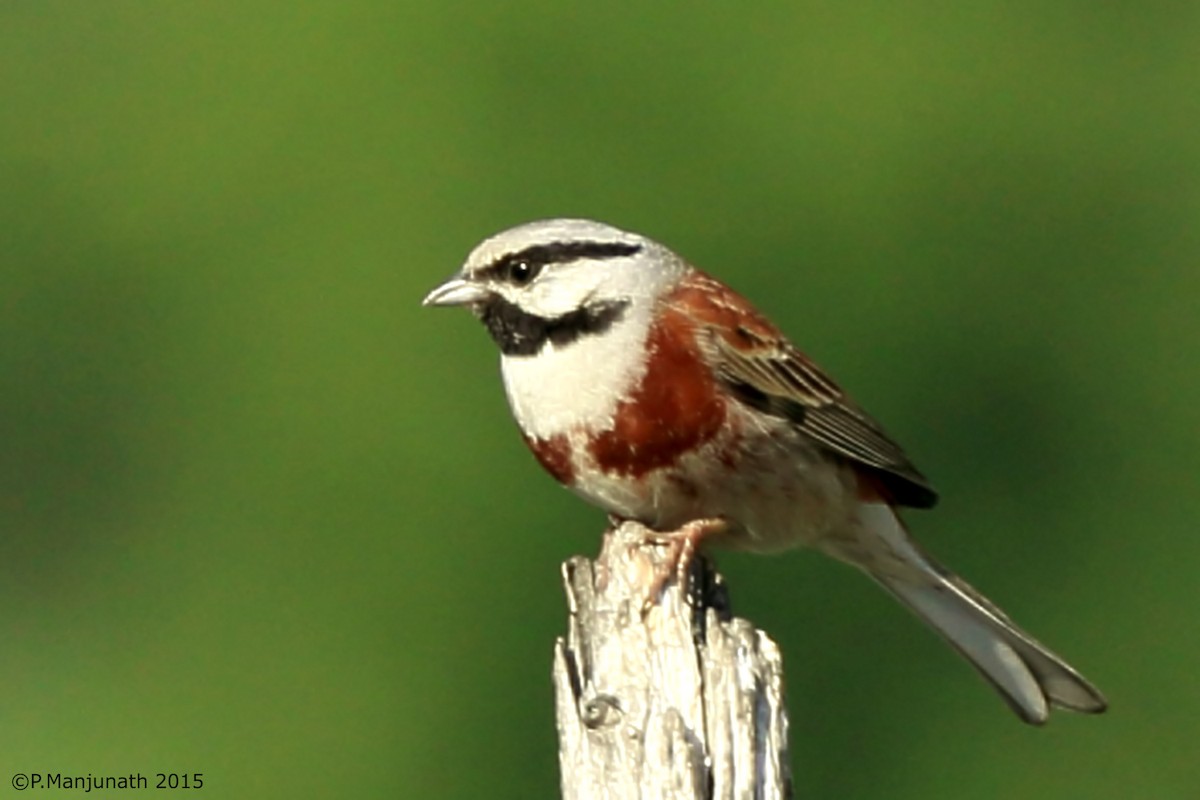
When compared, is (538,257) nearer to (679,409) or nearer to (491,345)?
(679,409)

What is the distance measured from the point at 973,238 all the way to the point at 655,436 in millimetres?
9968

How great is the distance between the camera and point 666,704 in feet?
14.3

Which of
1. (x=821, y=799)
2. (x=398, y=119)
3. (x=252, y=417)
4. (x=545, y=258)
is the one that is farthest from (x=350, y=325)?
(x=545, y=258)

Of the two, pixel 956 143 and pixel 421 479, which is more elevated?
pixel 956 143

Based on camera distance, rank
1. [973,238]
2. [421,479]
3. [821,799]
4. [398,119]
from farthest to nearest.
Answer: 1. [973,238]
2. [398,119]
3. [421,479]
4. [821,799]

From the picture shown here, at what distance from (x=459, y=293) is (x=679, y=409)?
2.02ft

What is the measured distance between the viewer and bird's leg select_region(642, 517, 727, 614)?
4.71 metres

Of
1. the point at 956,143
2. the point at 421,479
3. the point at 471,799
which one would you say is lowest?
the point at 471,799

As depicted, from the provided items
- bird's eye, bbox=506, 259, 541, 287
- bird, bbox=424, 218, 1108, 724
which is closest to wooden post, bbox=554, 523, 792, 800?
bird, bbox=424, 218, 1108, 724

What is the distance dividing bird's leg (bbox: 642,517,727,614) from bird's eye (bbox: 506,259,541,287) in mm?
687

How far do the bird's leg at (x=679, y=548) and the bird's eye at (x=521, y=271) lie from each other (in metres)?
0.69

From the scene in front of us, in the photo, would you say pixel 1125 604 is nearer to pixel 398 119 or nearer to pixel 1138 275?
pixel 1138 275

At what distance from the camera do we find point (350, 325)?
1260 cm

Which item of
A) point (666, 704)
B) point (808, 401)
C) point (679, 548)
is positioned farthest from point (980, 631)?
point (666, 704)
